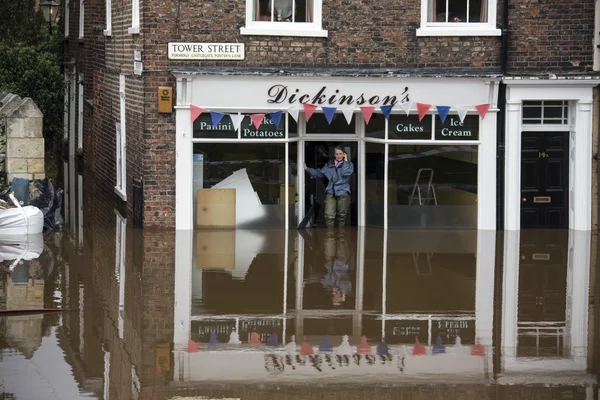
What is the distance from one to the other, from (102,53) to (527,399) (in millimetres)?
18923

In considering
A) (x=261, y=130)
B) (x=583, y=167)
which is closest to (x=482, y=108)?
(x=583, y=167)

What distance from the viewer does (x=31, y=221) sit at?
66.0 ft

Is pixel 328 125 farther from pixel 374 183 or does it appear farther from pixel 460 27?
pixel 460 27

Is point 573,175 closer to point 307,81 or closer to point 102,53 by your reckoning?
point 307,81

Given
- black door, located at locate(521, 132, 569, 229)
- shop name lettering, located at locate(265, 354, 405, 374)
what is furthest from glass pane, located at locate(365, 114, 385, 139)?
shop name lettering, located at locate(265, 354, 405, 374)

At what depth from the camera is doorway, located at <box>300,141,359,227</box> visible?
21875mm

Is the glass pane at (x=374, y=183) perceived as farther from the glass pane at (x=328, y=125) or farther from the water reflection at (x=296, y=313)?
the water reflection at (x=296, y=313)

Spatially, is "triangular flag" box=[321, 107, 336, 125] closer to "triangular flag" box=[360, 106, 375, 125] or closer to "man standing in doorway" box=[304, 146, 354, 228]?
"triangular flag" box=[360, 106, 375, 125]

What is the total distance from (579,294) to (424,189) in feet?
20.9

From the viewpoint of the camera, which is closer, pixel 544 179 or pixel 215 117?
pixel 215 117

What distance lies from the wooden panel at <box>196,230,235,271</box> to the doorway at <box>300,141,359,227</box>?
163 cm

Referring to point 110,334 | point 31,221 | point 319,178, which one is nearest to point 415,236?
point 319,178

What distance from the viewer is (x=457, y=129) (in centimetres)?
2127

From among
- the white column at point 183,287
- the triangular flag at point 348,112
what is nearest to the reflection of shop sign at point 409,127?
the triangular flag at point 348,112
